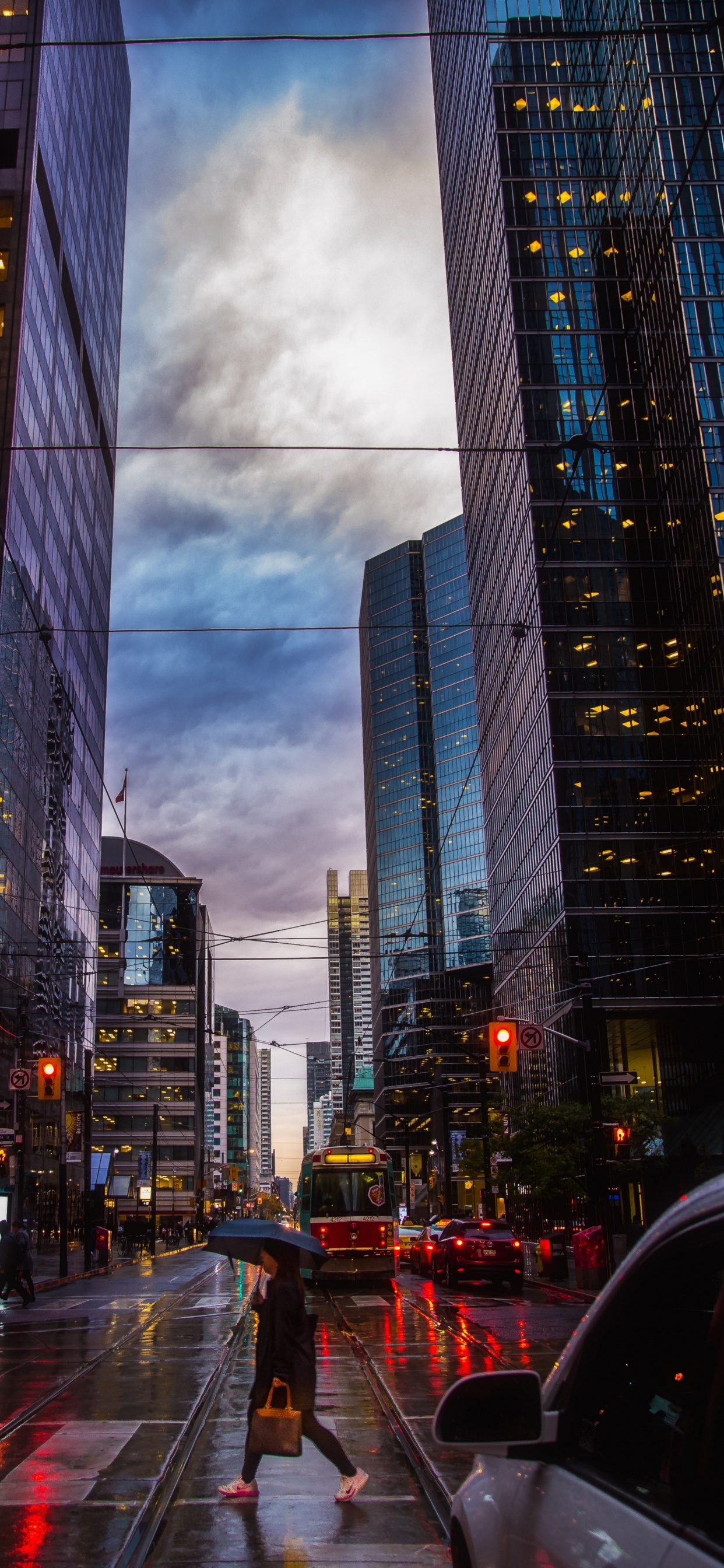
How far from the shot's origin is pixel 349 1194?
99.8 ft

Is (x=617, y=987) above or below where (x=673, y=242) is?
below

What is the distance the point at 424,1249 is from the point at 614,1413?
1426 inches

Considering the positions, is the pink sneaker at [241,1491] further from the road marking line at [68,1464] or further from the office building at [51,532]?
the office building at [51,532]

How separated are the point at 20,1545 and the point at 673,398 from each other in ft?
241

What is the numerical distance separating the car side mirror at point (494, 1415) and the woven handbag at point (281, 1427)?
5554 mm

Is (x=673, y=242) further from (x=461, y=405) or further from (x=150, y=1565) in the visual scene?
(x=150, y=1565)

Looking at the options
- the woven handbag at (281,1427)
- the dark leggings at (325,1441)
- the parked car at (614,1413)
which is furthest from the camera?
the dark leggings at (325,1441)

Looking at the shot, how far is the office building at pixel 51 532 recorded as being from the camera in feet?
183

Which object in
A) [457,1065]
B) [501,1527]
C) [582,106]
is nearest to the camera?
[501,1527]

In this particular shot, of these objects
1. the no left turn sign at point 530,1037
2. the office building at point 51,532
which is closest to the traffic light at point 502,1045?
the no left turn sign at point 530,1037

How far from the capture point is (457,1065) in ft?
520

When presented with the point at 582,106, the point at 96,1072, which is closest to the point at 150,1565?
the point at 582,106

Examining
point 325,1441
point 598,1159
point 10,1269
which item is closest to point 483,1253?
point 598,1159

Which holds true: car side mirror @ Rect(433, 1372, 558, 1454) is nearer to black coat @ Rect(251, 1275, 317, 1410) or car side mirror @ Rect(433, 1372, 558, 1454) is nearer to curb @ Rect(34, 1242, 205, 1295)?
black coat @ Rect(251, 1275, 317, 1410)
